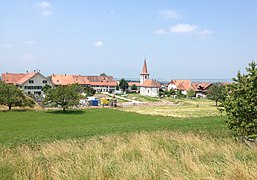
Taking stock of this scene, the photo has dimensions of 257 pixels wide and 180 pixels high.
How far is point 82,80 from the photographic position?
361ft

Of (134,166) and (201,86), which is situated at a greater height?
(134,166)

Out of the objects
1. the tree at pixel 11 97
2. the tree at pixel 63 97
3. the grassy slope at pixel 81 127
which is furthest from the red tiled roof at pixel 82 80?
the grassy slope at pixel 81 127

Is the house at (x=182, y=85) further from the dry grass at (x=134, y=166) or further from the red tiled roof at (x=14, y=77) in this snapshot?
the dry grass at (x=134, y=166)

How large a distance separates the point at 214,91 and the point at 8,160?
7255cm

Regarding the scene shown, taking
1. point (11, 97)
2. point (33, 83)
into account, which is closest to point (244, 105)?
point (11, 97)

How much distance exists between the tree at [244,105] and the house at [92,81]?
9695 cm

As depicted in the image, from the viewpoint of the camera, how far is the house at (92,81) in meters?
106

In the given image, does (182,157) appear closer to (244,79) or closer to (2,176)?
(2,176)

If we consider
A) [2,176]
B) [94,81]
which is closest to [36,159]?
[2,176]

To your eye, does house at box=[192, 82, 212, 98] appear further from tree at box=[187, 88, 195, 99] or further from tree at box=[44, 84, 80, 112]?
tree at box=[44, 84, 80, 112]

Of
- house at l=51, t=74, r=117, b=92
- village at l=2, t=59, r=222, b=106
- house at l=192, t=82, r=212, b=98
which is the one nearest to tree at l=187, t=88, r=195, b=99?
village at l=2, t=59, r=222, b=106

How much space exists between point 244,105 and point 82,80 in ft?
333

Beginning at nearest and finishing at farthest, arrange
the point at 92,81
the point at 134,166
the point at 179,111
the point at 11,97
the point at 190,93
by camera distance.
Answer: the point at 134,166 → the point at 11,97 → the point at 179,111 → the point at 190,93 → the point at 92,81

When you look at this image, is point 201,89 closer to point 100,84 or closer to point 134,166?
point 100,84
